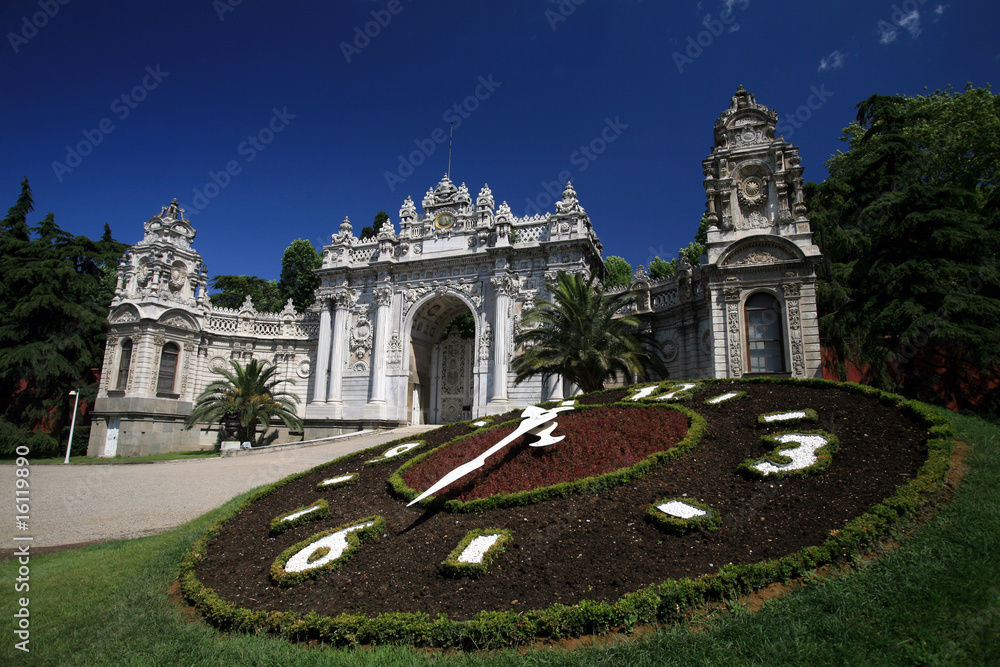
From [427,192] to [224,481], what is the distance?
24.1m

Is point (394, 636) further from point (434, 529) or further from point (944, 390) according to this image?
point (944, 390)

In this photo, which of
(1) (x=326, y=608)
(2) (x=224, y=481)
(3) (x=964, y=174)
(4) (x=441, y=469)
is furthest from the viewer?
(3) (x=964, y=174)

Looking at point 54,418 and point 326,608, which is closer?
point 326,608

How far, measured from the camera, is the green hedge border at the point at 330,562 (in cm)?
665

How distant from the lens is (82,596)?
708 centimetres

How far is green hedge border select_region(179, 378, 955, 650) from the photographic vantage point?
16.6 ft

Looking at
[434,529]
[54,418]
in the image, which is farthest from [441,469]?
[54,418]

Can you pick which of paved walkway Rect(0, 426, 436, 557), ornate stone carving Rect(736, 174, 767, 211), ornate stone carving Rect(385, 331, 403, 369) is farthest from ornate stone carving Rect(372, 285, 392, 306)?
ornate stone carving Rect(736, 174, 767, 211)

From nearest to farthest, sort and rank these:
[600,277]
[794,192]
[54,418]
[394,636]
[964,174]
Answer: [394,636], [794,192], [964,174], [54,418], [600,277]

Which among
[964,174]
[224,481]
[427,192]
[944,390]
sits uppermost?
[427,192]

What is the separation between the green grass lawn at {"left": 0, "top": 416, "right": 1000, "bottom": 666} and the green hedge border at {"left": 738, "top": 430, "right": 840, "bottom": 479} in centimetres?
137

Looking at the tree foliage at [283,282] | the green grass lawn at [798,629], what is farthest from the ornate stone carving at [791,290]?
the tree foliage at [283,282]

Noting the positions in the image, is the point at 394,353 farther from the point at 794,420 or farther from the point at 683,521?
the point at 683,521

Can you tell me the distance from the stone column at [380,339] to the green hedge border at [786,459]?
2815cm
